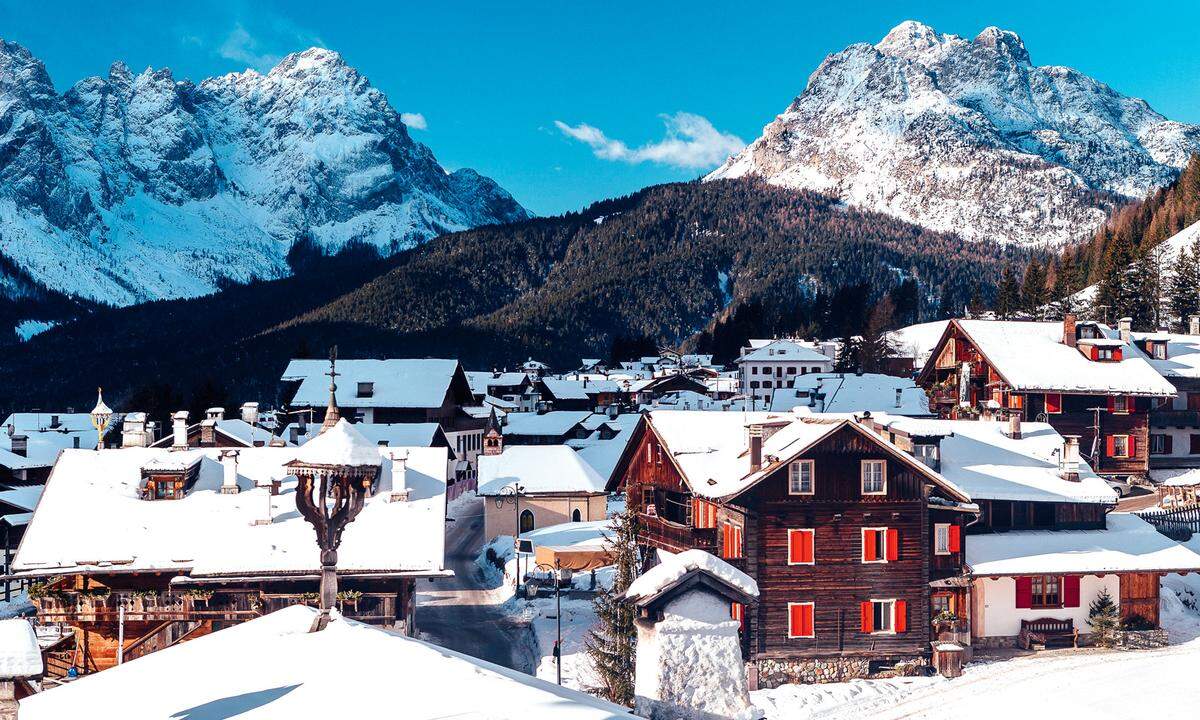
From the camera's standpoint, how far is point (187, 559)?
33.1 m

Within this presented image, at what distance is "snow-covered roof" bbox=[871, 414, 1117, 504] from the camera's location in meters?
38.8

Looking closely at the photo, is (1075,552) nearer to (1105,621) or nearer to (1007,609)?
(1105,621)

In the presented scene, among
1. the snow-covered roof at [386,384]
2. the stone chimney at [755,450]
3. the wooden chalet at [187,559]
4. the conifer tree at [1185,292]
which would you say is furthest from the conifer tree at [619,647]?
the conifer tree at [1185,292]

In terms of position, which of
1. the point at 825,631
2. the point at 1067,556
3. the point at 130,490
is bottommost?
the point at 825,631

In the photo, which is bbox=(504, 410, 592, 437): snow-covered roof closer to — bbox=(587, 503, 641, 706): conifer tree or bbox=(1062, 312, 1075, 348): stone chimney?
bbox=(1062, 312, 1075, 348): stone chimney

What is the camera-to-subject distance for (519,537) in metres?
52.7

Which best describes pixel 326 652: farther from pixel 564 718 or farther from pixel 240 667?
pixel 564 718

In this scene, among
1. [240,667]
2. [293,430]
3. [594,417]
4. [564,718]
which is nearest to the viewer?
[564,718]

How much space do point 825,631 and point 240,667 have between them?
2762 cm

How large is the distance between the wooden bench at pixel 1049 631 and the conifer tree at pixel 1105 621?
2.10 ft

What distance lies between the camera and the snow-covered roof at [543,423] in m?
88.4

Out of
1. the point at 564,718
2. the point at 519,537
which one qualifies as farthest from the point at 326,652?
the point at 519,537

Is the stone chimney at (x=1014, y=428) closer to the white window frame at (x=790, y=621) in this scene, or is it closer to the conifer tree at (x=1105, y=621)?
the conifer tree at (x=1105, y=621)

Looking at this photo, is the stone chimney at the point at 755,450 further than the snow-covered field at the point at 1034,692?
Yes
